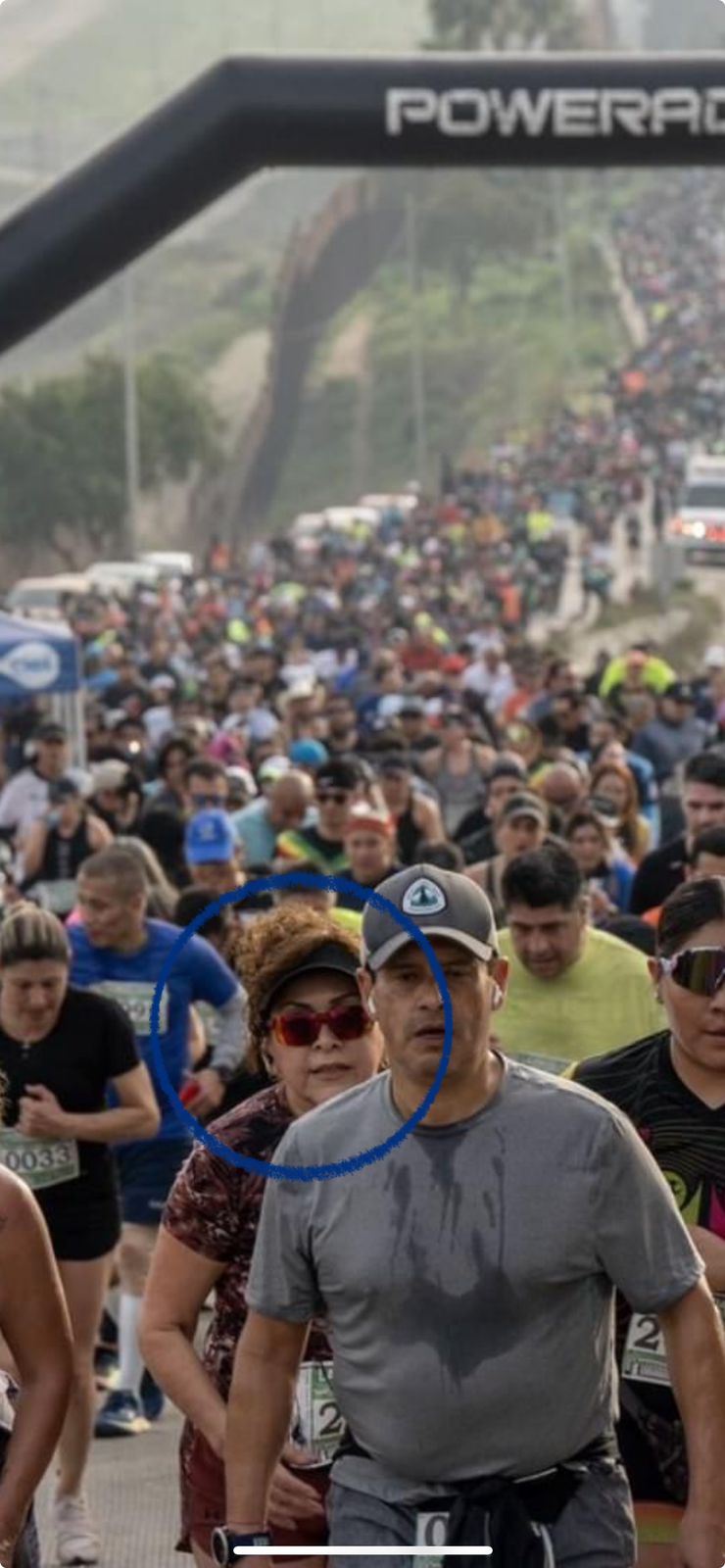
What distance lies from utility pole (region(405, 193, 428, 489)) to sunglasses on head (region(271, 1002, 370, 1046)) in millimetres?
88447

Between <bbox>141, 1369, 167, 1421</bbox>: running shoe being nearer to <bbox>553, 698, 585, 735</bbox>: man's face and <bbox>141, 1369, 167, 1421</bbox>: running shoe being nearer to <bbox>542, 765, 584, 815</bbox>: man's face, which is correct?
<bbox>542, 765, 584, 815</bbox>: man's face

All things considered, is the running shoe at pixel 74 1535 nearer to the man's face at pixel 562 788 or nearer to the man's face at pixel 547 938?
the man's face at pixel 547 938

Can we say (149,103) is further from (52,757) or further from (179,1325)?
(179,1325)

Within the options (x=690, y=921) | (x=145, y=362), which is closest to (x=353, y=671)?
(x=690, y=921)

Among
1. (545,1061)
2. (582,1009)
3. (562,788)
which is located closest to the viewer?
(545,1061)

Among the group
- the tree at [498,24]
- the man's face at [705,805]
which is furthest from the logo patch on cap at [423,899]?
the tree at [498,24]

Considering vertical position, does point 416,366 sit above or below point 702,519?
below

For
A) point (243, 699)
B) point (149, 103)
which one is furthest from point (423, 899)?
point (149, 103)

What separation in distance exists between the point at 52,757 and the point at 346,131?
6337mm

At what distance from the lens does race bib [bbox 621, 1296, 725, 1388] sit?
5395 mm

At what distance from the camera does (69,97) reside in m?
159

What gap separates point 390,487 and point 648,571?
30459 mm

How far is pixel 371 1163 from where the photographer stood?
4.30 m

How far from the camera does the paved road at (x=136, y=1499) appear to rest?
27.2 ft
